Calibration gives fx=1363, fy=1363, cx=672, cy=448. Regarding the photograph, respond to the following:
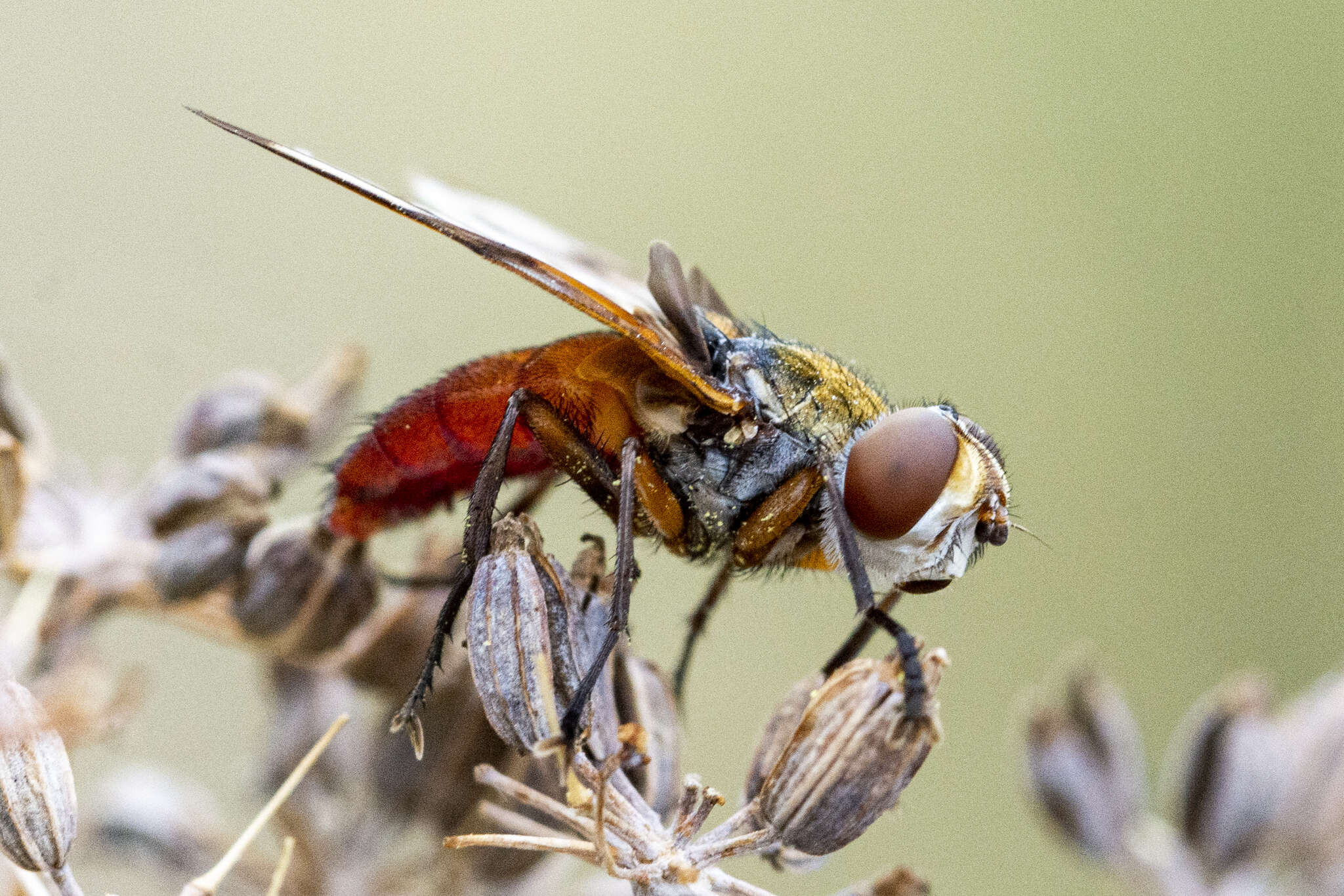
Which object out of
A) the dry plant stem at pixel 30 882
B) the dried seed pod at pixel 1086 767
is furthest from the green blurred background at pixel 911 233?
the dry plant stem at pixel 30 882

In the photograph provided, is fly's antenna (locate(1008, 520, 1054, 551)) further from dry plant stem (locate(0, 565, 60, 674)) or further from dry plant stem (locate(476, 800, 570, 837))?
dry plant stem (locate(0, 565, 60, 674))

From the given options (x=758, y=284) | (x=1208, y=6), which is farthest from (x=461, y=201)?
(x=1208, y=6)

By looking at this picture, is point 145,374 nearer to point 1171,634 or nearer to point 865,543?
point 865,543

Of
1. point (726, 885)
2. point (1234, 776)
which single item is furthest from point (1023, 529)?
point (726, 885)

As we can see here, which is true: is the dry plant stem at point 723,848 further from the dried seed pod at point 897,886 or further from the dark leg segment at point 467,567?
the dark leg segment at point 467,567

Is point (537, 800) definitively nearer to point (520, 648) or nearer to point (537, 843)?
point (537, 843)

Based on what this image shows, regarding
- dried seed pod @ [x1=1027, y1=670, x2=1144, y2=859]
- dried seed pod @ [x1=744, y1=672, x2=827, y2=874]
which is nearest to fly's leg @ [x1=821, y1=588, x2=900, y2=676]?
dried seed pod @ [x1=744, y1=672, x2=827, y2=874]

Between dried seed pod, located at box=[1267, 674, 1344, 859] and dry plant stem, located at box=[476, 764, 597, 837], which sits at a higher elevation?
dried seed pod, located at box=[1267, 674, 1344, 859]
